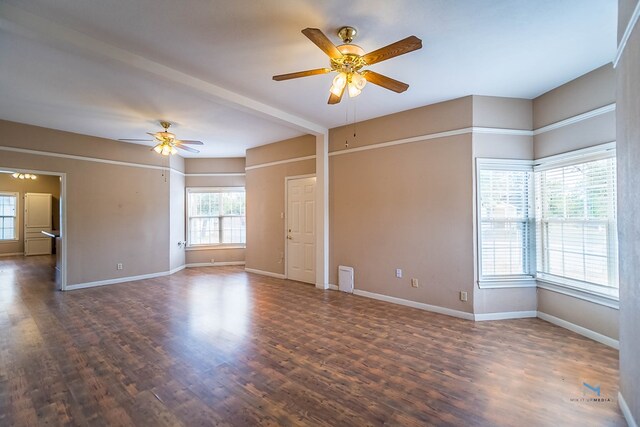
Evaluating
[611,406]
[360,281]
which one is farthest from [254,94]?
[611,406]

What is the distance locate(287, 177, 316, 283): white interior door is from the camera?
5.73 m

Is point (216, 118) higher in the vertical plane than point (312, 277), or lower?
higher

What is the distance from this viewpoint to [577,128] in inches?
131

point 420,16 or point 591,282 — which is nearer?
point 420,16

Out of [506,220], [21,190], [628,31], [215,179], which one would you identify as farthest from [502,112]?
[21,190]

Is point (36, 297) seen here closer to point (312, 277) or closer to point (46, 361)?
point (46, 361)

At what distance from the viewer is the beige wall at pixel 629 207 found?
1.67 meters

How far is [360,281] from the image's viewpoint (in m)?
4.90

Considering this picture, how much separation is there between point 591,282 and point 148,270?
7482 millimetres

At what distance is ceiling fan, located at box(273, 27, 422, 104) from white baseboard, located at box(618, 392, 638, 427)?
9.08ft

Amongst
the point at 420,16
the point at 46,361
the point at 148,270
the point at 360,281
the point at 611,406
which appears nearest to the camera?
the point at 611,406

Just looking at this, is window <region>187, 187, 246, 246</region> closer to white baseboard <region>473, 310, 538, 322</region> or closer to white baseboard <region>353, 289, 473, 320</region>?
white baseboard <region>353, 289, 473, 320</region>

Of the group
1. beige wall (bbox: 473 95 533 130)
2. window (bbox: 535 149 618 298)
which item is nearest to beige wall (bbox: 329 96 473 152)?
beige wall (bbox: 473 95 533 130)

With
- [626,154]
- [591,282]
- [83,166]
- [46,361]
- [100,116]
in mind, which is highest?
[100,116]
